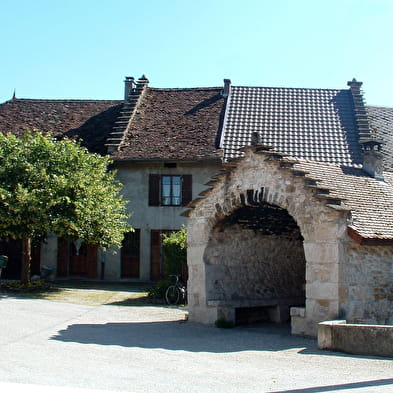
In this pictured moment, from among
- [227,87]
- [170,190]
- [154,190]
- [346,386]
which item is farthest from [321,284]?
[227,87]

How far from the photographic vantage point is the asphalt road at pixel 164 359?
6992mm

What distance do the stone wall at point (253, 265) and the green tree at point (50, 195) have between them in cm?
512

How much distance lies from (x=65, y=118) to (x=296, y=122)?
1030 centimetres

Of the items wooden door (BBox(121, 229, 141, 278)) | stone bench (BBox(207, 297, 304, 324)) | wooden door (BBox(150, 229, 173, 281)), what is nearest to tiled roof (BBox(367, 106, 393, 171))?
wooden door (BBox(150, 229, 173, 281))

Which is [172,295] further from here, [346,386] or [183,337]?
[346,386]

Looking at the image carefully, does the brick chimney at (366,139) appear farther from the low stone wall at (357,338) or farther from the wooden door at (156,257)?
the wooden door at (156,257)

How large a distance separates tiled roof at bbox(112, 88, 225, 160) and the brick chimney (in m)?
5.60

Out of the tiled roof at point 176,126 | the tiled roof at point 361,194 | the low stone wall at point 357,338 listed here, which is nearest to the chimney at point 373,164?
the tiled roof at point 361,194

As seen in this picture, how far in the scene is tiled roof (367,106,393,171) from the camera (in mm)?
22470

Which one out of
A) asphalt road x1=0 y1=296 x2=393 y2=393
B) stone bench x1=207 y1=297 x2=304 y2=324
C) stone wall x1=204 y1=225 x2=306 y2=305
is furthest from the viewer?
stone wall x1=204 y1=225 x2=306 y2=305

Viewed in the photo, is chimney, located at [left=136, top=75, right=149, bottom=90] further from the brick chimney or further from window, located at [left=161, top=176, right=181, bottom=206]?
the brick chimney

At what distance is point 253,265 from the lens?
553 inches

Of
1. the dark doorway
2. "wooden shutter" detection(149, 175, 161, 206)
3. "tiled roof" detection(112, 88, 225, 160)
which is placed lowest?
the dark doorway

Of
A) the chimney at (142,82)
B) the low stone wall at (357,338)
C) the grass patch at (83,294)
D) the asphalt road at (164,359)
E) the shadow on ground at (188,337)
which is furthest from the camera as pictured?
the chimney at (142,82)
